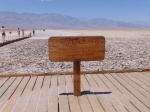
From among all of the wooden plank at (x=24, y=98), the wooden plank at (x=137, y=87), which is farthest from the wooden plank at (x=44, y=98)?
the wooden plank at (x=137, y=87)

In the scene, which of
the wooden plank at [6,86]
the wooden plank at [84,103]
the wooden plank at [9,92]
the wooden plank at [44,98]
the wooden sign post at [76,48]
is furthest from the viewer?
the wooden plank at [6,86]

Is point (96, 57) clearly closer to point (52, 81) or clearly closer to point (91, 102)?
point (91, 102)

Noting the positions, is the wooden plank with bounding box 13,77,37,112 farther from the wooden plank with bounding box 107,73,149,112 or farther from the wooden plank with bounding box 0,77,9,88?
the wooden plank with bounding box 107,73,149,112

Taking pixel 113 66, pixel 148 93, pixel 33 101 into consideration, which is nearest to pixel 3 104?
pixel 33 101

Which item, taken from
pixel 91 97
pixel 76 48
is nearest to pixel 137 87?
pixel 91 97

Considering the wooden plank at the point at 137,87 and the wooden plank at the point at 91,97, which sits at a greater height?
the wooden plank at the point at 137,87

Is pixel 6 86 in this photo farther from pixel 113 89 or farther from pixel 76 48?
pixel 113 89

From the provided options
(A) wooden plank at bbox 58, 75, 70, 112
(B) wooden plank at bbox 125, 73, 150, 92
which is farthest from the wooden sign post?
(B) wooden plank at bbox 125, 73, 150, 92

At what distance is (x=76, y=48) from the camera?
676cm

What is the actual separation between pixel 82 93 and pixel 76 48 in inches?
47.0

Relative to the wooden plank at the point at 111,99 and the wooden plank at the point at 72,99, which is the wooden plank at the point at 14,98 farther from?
the wooden plank at the point at 111,99

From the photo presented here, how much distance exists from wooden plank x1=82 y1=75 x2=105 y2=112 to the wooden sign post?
0.37 m

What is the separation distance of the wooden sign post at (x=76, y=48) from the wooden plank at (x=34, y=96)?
3.25 feet

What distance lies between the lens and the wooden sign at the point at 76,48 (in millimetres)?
6707
